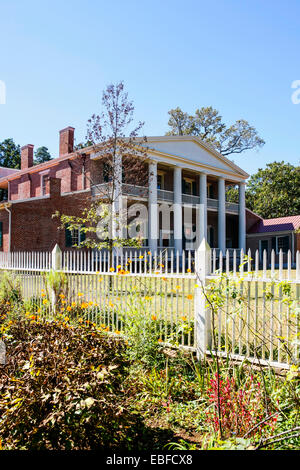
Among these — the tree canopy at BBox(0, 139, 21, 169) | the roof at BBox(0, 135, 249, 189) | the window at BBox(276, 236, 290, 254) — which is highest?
the tree canopy at BBox(0, 139, 21, 169)

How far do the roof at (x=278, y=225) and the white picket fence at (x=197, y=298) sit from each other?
2696 centimetres

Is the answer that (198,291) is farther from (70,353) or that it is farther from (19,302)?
(19,302)

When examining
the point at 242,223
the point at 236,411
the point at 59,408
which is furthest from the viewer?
the point at 242,223

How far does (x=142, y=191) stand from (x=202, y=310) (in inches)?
823

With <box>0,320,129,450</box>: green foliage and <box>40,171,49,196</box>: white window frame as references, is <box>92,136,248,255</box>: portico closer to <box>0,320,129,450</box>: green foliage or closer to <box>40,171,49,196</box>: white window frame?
<box>40,171,49,196</box>: white window frame

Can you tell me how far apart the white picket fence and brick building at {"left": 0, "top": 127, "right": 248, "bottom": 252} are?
33.4ft

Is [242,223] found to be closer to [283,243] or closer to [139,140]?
[283,243]

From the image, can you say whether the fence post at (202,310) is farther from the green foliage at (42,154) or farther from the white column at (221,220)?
the green foliage at (42,154)

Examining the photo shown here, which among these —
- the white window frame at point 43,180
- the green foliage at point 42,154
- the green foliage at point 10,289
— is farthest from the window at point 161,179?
the green foliage at point 42,154

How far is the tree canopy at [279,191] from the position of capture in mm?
42156

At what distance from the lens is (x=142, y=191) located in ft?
84.2

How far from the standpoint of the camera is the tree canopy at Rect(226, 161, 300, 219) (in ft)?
138

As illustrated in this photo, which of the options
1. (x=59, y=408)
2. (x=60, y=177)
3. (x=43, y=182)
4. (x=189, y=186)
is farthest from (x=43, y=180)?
(x=59, y=408)

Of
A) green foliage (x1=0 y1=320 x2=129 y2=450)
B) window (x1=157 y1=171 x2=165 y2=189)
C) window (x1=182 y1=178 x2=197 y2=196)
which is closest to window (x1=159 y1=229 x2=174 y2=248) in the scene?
window (x1=157 y1=171 x2=165 y2=189)
